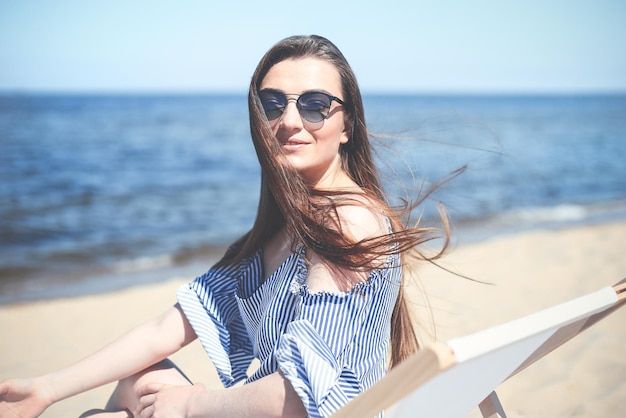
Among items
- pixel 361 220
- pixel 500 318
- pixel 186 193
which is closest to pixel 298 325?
pixel 361 220

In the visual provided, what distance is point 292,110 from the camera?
2018 mm

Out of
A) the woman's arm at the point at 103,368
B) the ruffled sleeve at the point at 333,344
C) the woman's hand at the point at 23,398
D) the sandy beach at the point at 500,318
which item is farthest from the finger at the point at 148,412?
the sandy beach at the point at 500,318

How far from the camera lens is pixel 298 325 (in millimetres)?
1590

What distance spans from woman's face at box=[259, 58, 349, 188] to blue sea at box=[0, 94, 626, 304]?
345mm

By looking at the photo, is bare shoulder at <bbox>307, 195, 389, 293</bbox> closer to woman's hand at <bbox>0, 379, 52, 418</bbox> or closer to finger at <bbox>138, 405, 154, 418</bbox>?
finger at <bbox>138, 405, 154, 418</bbox>

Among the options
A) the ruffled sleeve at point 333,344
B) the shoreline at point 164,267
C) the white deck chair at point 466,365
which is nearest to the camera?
the white deck chair at point 466,365

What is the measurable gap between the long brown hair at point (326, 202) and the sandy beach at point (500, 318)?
4.90 ft

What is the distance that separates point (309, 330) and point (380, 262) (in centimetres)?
29

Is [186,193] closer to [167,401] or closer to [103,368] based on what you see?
[103,368]

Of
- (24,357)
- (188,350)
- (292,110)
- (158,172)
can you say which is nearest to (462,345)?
(292,110)

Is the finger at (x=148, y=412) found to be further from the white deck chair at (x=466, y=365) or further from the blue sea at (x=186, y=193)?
the blue sea at (x=186, y=193)

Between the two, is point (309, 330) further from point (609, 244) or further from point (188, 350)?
point (609, 244)

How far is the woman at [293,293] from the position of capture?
1590mm

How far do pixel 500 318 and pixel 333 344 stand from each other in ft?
11.3
